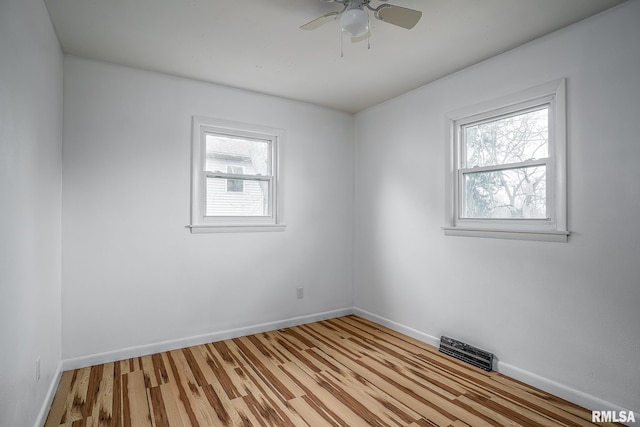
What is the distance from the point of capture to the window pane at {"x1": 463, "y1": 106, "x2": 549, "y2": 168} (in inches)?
103

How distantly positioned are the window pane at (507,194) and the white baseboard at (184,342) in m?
2.14

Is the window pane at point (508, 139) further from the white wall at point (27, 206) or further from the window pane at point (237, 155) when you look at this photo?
the white wall at point (27, 206)

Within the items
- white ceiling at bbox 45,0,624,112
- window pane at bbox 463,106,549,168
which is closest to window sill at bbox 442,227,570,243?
window pane at bbox 463,106,549,168

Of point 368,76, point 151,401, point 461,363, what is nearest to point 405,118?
point 368,76

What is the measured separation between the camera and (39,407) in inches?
80.0

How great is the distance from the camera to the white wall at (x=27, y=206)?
1488mm

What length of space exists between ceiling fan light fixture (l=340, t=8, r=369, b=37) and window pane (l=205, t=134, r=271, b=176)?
1999mm

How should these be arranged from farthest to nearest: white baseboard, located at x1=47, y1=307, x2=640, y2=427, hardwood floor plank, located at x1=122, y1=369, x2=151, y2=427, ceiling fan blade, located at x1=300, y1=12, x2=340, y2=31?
white baseboard, located at x1=47, y1=307, x2=640, y2=427, hardwood floor plank, located at x1=122, y1=369, x2=151, y2=427, ceiling fan blade, located at x1=300, y1=12, x2=340, y2=31

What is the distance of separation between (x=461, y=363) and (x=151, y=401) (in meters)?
2.46

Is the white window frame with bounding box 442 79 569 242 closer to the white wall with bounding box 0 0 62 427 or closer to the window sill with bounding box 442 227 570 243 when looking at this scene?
the window sill with bounding box 442 227 570 243

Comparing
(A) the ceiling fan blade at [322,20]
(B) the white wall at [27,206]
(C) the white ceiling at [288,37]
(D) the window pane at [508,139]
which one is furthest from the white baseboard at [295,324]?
(A) the ceiling fan blade at [322,20]

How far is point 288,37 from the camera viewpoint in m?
2.53

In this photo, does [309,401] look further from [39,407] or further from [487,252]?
[487,252]

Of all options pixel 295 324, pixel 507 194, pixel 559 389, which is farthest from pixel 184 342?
pixel 507 194
